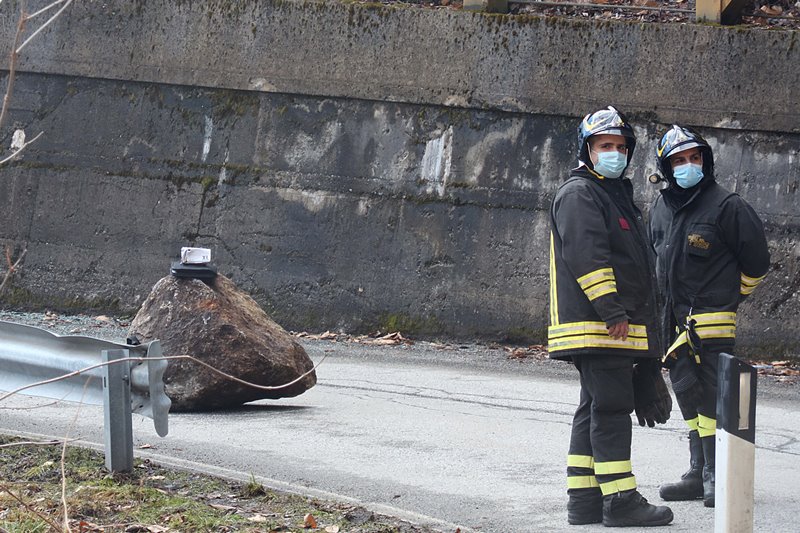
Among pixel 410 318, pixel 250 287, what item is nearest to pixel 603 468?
pixel 410 318

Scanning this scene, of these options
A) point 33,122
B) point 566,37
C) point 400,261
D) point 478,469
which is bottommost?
→ point 478,469

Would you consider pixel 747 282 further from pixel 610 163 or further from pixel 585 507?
pixel 585 507

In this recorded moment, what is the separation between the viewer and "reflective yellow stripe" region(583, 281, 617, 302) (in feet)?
16.5

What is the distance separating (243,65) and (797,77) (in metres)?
5.30

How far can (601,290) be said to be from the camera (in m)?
5.05

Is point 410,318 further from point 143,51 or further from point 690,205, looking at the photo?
point 690,205

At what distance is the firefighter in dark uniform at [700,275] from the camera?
5664 millimetres

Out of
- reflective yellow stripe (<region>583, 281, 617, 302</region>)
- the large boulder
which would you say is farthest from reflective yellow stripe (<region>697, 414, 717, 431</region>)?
the large boulder

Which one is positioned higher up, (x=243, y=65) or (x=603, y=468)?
(x=243, y=65)

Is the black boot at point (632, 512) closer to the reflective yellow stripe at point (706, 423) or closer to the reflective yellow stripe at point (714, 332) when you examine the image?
the reflective yellow stripe at point (706, 423)

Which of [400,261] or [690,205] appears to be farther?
[400,261]

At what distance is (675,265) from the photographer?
A: 586cm

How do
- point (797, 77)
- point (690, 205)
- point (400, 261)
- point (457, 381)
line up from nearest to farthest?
point (690, 205) → point (457, 381) → point (797, 77) → point (400, 261)

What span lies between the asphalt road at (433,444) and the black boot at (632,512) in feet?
0.34
